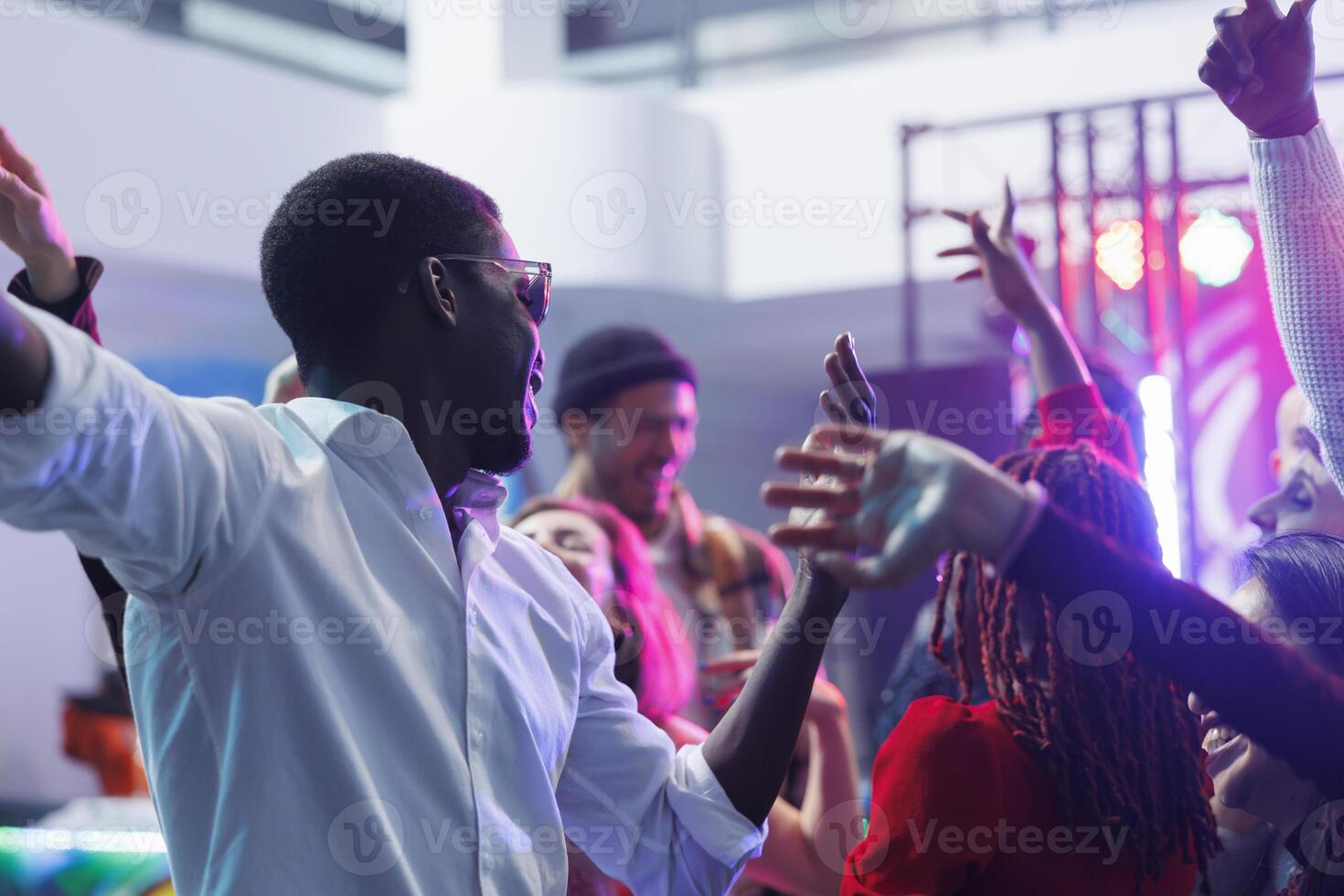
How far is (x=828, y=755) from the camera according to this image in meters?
1.81

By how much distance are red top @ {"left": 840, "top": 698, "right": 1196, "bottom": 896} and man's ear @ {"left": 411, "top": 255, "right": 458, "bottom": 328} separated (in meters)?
0.62

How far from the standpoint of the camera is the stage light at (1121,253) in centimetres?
611

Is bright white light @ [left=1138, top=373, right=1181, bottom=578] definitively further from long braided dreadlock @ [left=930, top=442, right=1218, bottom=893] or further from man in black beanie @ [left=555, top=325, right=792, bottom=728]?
long braided dreadlock @ [left=930, top=442, right=1218, bottom=893]

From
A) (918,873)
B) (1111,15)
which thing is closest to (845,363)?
(918,873)

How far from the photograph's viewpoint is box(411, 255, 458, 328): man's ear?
4.06 feet

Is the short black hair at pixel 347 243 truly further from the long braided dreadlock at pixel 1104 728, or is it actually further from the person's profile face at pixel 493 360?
the long braided dreadlock at pixel 1104 728

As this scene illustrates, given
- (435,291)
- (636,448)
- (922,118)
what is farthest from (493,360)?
(922,118)

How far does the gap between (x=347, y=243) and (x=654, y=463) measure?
1.57 m

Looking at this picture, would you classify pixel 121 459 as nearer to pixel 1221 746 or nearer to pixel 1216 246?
pixel 1221 746

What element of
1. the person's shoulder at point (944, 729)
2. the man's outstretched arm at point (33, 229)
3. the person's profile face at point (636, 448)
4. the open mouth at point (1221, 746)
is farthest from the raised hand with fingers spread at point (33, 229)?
the person's profile face at point (636, 448)

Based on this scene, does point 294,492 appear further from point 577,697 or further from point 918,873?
point 918,873

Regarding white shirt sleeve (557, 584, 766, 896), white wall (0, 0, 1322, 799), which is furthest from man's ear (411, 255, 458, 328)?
white wall (0, 0, 1322, 799)

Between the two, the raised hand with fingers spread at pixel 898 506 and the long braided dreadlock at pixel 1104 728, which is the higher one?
the raised hand with fingers spread at pixel 898 506

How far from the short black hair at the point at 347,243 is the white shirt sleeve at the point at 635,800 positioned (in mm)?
402
